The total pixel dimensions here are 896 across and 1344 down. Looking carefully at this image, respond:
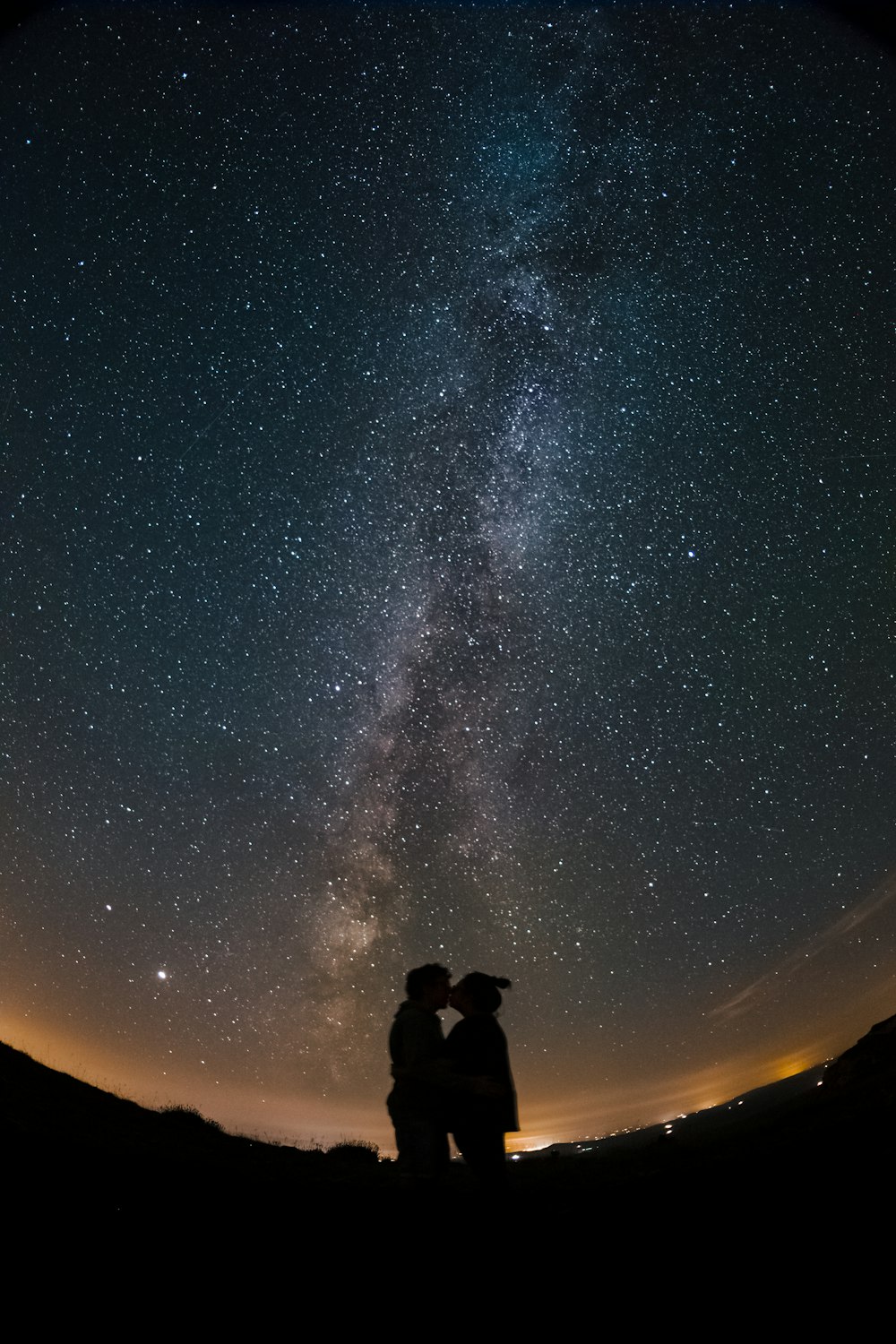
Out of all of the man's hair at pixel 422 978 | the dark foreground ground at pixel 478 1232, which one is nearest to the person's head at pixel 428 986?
the man's hair at pixel 422 978

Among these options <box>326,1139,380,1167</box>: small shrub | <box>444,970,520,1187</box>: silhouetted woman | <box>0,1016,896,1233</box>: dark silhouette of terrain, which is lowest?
<box>326,1139,380,1167</box>: small shrub

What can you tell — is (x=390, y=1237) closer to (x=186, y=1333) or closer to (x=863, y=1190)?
(x=186, y=1333)

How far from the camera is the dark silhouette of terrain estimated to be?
4105 mm

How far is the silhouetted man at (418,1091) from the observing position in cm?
409

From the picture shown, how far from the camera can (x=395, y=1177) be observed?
33.5ft

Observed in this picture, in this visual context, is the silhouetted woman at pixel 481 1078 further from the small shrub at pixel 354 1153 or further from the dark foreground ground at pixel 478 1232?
the small shrub at pixel 354 1153

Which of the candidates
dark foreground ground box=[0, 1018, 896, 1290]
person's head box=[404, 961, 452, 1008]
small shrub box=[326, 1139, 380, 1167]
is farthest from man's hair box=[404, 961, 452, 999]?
small shrub box=[326, 1139, 380, 1167]

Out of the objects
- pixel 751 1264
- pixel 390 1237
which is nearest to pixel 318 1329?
pixel 390 1237

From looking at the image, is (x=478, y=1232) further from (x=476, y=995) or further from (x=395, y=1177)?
(x=395, y=1177)

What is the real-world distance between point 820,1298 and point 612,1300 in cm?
79

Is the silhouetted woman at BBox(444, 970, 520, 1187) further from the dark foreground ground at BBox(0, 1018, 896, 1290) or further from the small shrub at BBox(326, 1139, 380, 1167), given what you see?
the small shrub at BBox(326, 1139, 380, 1167)

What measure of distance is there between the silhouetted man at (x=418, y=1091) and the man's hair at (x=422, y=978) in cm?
9

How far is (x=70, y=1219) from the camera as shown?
4.13 meters

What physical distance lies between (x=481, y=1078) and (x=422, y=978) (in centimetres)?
69
